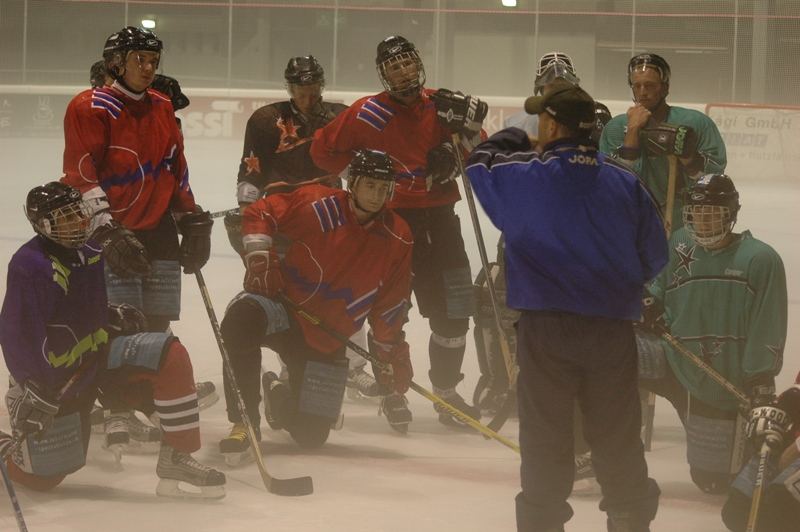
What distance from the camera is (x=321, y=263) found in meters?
3.61

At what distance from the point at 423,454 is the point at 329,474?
13.1 inches

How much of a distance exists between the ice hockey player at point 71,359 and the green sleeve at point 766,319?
4.14 feet

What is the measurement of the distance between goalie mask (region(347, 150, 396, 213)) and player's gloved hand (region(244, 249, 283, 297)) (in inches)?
10.8

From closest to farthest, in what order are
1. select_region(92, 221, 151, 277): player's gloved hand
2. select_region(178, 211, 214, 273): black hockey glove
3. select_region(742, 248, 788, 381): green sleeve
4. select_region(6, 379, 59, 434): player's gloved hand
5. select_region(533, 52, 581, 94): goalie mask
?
select_region(6, 379, 59, 434): player's gloved hand < select_region(742, 248, 788, 381): green sleeve < select_region(92, 221, 151, 277): player's gloved hand < select_region(178, 211, 214, 273): black hockey glove < select_region(533, 52, 581, 94): goalie mask

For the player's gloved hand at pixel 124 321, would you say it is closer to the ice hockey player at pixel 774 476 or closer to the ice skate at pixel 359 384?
the ice skate at pixel 359 384

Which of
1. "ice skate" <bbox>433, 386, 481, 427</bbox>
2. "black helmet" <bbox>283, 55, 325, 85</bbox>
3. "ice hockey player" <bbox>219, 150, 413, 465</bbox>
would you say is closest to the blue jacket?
"ice hockey player" <bbox>219, 150, 413, 465</bbox>

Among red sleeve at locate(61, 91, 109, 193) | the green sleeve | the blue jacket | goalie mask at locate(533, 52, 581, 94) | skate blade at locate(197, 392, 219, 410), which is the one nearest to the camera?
the blue jacket

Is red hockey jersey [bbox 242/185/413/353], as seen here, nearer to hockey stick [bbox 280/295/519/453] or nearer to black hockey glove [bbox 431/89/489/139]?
hockey stick [bbox 280/295/519/453]

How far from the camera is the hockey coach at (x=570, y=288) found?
246 centimetres

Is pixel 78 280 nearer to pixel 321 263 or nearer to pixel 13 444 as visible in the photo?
pixel 13 444

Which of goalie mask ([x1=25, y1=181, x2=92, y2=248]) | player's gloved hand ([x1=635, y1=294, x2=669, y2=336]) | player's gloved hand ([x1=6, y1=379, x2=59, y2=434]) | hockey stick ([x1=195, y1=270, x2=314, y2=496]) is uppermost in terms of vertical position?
goalie mask ([x1=25, y1=181, x2=92, y2=248])

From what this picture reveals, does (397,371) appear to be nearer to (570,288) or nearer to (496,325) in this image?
(496,325)

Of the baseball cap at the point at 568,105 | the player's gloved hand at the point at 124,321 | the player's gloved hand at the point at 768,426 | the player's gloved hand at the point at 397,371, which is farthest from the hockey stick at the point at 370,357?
the baseball cap at the point at 568,105

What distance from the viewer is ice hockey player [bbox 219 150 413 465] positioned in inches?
139
